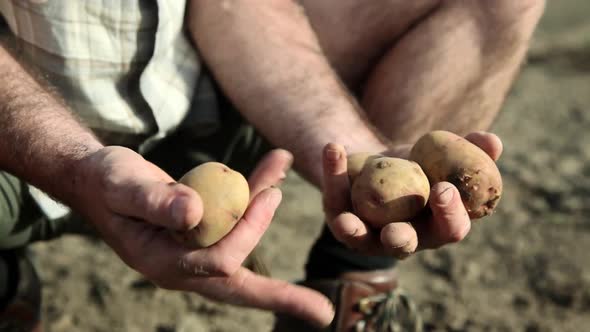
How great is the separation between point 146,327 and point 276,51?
720mm

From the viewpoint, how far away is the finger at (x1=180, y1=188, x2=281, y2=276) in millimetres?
1175

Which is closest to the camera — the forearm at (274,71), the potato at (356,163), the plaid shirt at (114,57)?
the potato at (356,163)

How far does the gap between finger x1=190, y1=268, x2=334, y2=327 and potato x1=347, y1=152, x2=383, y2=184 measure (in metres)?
0.25

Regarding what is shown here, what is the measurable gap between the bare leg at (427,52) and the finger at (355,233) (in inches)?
22.9

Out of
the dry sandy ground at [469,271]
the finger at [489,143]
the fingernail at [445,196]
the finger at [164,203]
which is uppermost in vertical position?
the finger at [164,203]

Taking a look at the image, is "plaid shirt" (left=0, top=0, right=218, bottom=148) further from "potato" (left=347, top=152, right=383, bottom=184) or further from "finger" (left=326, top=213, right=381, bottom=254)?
"finger" (left=326, top=213, right=381, bottom=254)

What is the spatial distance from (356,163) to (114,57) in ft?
1.76

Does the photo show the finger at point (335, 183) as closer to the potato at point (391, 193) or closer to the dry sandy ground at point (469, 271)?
the potato at point (391, 193)

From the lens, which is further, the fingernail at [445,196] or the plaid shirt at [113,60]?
the plaid shirt at [113,60]

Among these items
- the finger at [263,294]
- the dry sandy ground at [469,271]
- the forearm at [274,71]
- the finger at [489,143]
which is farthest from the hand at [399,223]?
the dry sandy ground at [469,271]

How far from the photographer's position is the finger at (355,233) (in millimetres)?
1274

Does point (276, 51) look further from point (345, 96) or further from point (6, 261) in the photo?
point (6, 261)

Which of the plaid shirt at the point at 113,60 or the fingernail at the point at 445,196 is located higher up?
the fingernail at the point at 445,196

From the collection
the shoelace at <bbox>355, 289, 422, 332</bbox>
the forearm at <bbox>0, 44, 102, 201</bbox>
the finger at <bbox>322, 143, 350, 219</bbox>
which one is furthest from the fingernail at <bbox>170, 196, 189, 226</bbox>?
the shoelace at <bbox>355, 289, 422, 332</bbox>
